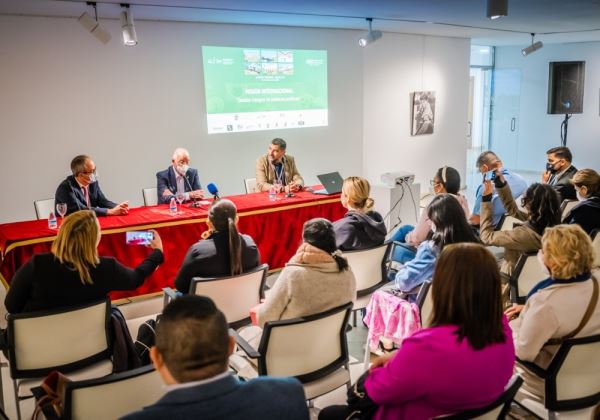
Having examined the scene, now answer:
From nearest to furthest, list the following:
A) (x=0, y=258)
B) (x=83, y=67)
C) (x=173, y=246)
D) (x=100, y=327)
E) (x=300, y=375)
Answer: (x=300, y=375) → (x=100, y=327) → (x=0, y=258) → (x=173, y=246) → (x=83, y=67)

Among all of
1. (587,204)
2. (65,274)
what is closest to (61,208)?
(65,274)

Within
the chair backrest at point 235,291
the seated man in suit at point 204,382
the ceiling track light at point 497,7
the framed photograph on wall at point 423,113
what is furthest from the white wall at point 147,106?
the seated man in suit at point 204,382

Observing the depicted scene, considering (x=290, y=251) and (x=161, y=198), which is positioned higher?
(x=161, y=198)

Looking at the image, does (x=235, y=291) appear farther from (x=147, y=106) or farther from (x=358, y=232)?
(x=147, y=106)

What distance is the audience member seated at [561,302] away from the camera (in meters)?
2.27

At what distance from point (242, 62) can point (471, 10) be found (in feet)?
10.0

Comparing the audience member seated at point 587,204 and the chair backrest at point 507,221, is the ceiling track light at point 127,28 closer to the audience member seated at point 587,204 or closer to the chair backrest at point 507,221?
the chair backrest at point 507,221

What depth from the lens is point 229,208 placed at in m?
3.10

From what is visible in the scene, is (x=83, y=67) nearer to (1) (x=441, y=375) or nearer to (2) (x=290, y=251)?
(2) (x=290, y=251)

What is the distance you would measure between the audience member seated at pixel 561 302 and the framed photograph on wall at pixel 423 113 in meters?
7.12

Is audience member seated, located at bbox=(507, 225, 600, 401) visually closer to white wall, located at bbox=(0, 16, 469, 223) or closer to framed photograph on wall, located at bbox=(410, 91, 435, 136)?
white wall, located at bbox=(0, 16, 469, 223)

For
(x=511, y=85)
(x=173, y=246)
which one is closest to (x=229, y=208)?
(x=173, y=246)

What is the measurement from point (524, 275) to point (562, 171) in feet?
8.67

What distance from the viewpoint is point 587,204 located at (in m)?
3.86
